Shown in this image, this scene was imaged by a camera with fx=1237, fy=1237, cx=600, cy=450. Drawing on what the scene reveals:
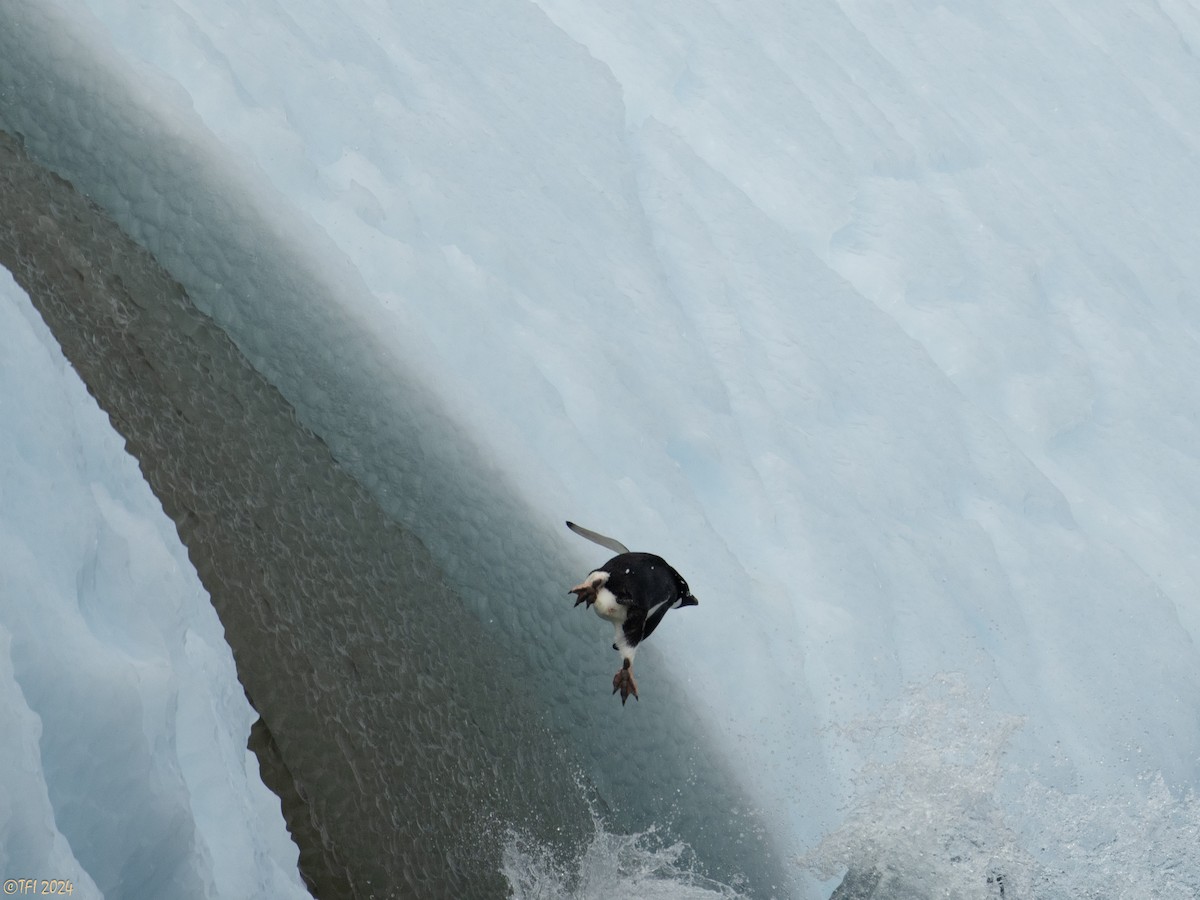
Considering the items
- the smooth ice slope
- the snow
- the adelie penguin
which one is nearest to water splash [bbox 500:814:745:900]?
the adelie penguin

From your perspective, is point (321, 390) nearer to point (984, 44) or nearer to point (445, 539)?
point (445, 539)

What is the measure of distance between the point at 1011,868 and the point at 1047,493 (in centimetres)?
313

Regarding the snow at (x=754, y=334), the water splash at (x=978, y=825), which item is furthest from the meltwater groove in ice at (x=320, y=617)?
the water splash at (x=978, y=825)

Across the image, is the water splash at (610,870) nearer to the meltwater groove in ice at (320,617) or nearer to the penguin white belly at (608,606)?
the meltwater groove in ice at (320,617)

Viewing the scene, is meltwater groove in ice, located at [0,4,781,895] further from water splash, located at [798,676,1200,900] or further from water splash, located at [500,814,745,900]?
water splash, located at [798,676,1200,900]

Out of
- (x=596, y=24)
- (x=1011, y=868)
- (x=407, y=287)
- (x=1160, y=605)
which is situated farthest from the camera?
(x=596, y=24)

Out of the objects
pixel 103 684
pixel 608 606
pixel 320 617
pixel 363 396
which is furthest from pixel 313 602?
pixel 103 684

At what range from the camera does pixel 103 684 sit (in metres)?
3.27

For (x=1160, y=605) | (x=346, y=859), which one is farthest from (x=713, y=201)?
(x=346, y=859)

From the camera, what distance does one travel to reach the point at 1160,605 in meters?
8.41

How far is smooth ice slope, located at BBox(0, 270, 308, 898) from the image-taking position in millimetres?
3129

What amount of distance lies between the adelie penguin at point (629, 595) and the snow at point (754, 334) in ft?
2.45

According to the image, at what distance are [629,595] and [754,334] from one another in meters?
3.77

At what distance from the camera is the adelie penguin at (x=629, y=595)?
16.7ft
